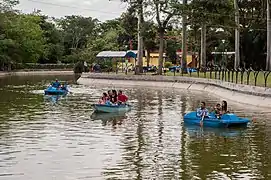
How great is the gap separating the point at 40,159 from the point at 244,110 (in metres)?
19.1

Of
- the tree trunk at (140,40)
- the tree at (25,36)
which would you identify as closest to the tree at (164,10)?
the tree trunk at (140,40)

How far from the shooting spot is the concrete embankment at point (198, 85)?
3648 cm

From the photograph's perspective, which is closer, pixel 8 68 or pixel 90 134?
pixel 90 134

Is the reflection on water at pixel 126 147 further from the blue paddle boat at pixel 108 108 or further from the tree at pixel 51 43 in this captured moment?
the tree at pixel 51 43

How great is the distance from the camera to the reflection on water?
51.8 ft

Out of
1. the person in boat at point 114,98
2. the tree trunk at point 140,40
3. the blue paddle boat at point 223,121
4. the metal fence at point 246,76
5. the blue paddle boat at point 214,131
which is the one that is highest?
the tree trunk at point 140,40

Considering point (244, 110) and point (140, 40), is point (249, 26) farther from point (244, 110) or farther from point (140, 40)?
point (244, 110)

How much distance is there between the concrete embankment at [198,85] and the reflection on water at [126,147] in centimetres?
352

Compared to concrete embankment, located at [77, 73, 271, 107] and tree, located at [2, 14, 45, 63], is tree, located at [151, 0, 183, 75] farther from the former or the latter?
tree, located at [2, 14, 45, 63]

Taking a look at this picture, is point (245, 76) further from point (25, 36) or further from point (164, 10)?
point (25, 36)

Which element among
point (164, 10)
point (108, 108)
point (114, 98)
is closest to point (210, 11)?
point (164, 10)

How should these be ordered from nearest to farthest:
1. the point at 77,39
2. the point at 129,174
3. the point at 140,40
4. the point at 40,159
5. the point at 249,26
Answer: the point at 129,174
the point at 40,159
the point at 140,40
the point at 249,26
the point at 77,39

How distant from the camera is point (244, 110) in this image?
112 ft

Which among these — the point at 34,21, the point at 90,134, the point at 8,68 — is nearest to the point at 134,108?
the point at 90,134
